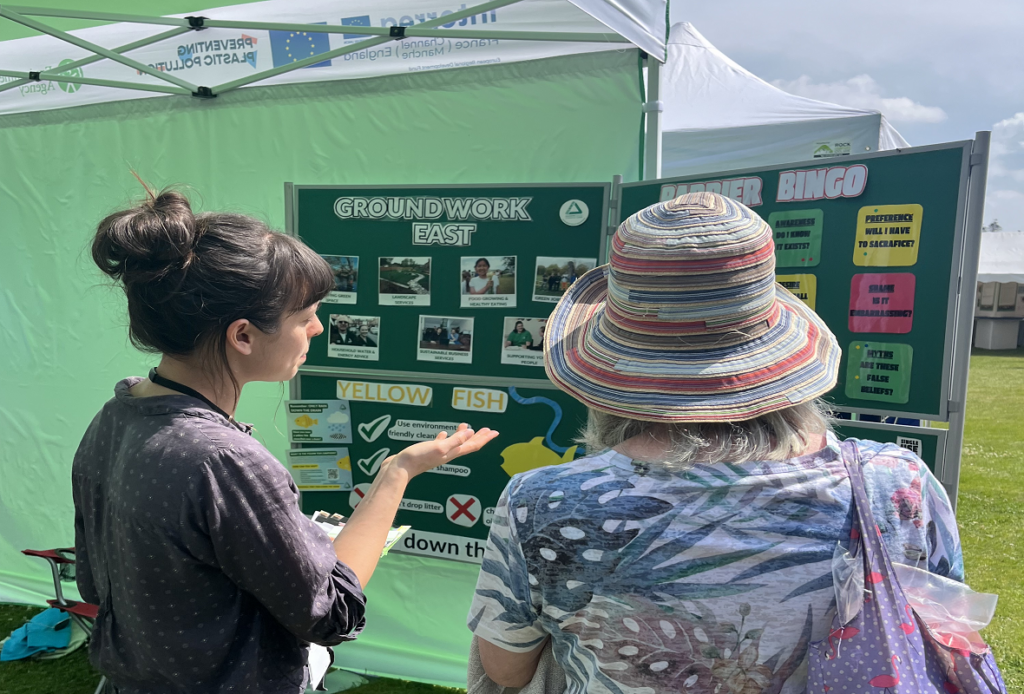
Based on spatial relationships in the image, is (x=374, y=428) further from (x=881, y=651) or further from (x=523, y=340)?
(x=881, y=651)

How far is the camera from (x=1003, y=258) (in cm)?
2247

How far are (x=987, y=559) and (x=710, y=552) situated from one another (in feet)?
15.4

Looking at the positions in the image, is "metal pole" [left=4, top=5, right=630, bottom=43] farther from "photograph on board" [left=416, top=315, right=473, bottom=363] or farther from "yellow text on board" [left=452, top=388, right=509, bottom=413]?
"yellow text on board" [left=452, top=388, right=509, bottom=413]

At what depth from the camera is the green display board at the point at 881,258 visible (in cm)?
173

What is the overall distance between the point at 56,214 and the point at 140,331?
3.21 metres

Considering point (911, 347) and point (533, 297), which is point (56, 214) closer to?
point (533, 297)

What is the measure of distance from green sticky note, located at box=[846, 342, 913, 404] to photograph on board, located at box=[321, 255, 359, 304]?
5.99 ft

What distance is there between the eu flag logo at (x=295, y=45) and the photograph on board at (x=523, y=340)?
4.59ft

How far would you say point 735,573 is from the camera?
842 millimetres

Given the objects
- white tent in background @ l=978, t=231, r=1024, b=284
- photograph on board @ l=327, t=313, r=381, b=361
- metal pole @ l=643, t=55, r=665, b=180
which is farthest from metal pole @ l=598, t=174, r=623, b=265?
white tent in background @ l=978, t=231, r=1024, b=284

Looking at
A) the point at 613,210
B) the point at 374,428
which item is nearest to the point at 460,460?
the point at 374,428

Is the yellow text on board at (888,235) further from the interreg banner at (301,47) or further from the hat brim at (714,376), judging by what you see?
the interreg banner at (301,47)

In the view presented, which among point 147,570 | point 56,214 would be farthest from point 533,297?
point 56,214

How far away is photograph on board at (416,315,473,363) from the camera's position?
2645mm
